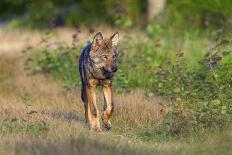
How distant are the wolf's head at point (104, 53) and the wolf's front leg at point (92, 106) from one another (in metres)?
0.30

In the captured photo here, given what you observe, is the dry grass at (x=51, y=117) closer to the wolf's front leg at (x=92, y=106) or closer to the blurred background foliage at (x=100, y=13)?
the wolf's front leg at (x=92, y=106)

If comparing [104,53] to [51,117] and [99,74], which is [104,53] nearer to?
[99,74]

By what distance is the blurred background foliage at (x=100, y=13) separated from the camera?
24125 mm

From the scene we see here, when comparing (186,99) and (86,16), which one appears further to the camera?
(86,16)

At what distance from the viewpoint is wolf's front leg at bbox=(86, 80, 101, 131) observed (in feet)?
38.8

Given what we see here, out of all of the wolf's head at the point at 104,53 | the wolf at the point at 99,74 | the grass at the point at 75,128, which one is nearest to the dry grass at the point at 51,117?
the grass at the point at 75,128

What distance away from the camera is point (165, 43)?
65.5 feet

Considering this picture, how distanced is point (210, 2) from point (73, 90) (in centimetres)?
846

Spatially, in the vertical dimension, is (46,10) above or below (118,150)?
above

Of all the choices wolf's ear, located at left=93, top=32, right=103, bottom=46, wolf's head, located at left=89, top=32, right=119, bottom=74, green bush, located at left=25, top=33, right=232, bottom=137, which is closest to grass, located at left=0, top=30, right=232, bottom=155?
green bush, located at left=25, top=33, right=232, bottom=137

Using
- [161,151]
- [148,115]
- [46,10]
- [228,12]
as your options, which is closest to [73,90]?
[148,115]

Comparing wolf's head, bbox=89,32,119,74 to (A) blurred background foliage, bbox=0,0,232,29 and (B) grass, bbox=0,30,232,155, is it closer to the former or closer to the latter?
(B) grass, bbox=0,30,232,155

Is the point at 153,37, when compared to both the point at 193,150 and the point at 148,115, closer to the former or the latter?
the point at 148,115

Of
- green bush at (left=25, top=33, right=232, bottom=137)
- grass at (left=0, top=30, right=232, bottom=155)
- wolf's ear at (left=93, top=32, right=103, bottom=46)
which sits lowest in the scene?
grass at (left=0, top=30, right=232, bottom=155)
